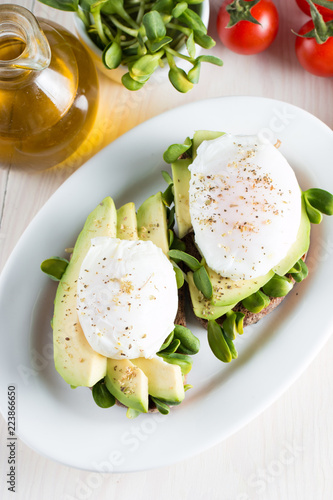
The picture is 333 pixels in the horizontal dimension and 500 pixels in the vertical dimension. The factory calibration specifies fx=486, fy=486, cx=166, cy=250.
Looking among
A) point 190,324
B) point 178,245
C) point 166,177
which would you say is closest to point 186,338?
point 190,324

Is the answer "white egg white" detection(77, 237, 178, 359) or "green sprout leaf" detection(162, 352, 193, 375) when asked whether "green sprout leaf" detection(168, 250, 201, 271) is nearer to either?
"white egg white" detection(77, 237, 178, 359)

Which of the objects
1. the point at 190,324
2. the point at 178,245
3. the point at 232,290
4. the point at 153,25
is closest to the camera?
the point at 153,25

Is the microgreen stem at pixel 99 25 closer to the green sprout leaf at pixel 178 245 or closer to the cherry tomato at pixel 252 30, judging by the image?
the cherry tomato at pixel 252 30

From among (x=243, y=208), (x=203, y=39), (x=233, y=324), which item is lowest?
(x=233, y=324)

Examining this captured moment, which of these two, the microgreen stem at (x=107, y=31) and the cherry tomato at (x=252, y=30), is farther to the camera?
the cherry tomato at (x=252, y=30)

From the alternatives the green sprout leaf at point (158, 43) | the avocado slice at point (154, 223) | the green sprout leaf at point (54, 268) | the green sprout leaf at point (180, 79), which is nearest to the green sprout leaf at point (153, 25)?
the green sprout leaf at point (158, 43)

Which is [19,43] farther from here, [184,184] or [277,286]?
[277,286]
